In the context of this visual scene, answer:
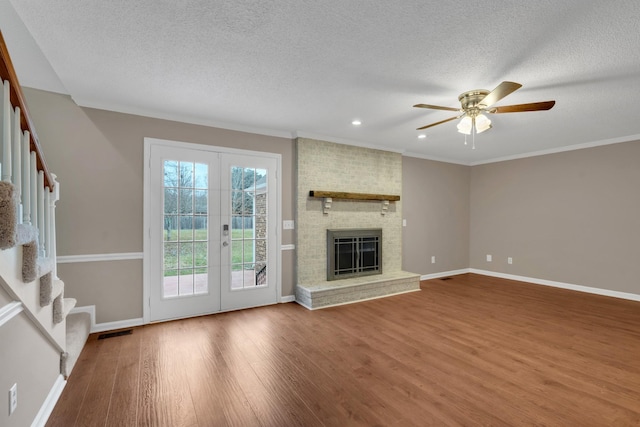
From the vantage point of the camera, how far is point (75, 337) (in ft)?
8.48

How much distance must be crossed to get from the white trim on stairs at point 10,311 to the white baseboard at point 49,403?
0.69m

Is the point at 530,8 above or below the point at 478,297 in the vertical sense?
above

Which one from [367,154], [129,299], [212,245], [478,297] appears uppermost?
[367,154]

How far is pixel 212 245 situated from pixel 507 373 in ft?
10.9

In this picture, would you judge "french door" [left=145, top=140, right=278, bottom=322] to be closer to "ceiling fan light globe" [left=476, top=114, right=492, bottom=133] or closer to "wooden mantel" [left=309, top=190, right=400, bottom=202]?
"wooden mantel" [left=309, top=190, right=400, bottom=202]

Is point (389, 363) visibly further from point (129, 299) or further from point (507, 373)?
point (129, 299)

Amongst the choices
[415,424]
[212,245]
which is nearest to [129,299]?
[212,245]

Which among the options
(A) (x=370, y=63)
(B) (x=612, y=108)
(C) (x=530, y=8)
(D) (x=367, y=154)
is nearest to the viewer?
(C) (x=530, y=8)

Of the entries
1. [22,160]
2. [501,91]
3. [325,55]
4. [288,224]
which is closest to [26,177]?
[22,160]

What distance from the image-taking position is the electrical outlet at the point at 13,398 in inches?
55.9

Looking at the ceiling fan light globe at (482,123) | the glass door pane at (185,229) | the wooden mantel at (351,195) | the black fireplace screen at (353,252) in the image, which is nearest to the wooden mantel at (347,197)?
the wooden mantel at (351,195)

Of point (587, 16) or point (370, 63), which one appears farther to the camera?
point (370, 63)

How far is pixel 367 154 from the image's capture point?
5004 mm

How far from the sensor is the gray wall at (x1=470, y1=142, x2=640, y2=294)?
4.49 metres
